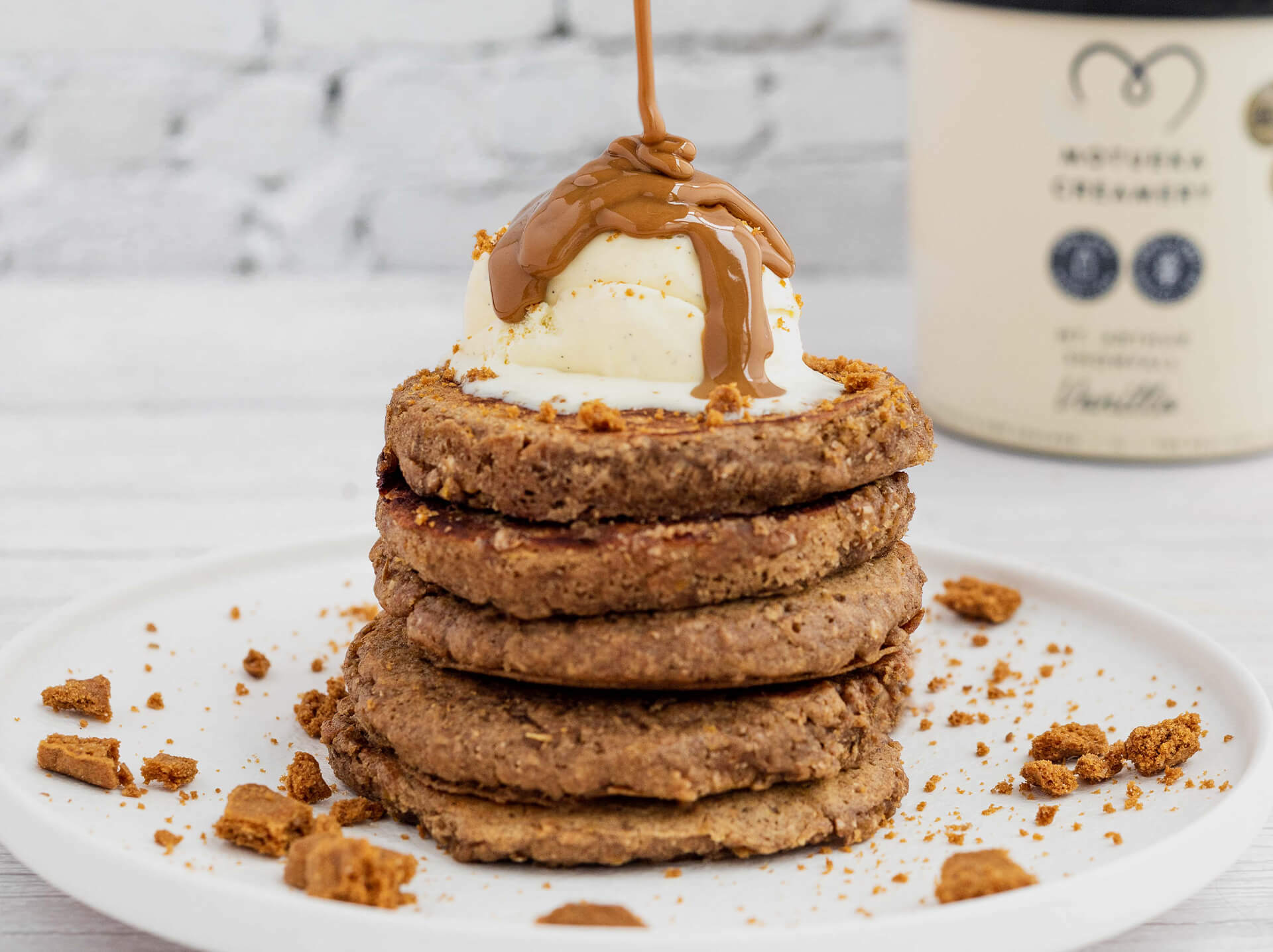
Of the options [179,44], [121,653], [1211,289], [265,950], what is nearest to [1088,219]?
[1211,289]

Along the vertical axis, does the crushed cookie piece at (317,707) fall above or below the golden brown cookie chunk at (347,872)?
below

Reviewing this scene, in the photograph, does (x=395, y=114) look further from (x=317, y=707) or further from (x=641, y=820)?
(x=641, y=820)

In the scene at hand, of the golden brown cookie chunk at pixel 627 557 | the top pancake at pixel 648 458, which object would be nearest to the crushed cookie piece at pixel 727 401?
the top pancake at pixel 648 458

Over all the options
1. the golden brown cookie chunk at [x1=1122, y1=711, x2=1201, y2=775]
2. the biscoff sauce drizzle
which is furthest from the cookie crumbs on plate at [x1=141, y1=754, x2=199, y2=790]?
the golden brown cookie chunk at [x1=1122, y1=711, x2=1201, y2=775]

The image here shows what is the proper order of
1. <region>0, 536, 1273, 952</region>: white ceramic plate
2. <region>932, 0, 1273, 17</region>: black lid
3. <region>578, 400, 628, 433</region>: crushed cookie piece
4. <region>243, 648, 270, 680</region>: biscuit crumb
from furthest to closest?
<region>932, 0, 1273, 17</region>: black lid < <region>243, 648, 270, 680</region>: biscuit crumb < <region>578, 400, 628, 433</region>: crushed cookie piece < <region>0, 536, 1273, 952</region>: white ceramic plate

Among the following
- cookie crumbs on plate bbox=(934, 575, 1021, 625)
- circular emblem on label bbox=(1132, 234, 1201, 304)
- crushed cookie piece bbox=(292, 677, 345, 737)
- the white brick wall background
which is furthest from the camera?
the white brick wall background

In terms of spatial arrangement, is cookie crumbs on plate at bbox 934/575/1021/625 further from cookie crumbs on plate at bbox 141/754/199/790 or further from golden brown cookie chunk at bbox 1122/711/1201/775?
cookie crumbs on plate at bbox 141/754/199/790

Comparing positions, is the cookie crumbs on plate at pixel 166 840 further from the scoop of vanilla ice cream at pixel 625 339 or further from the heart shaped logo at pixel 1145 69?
the heart shaped logo at pixel 1145 69
